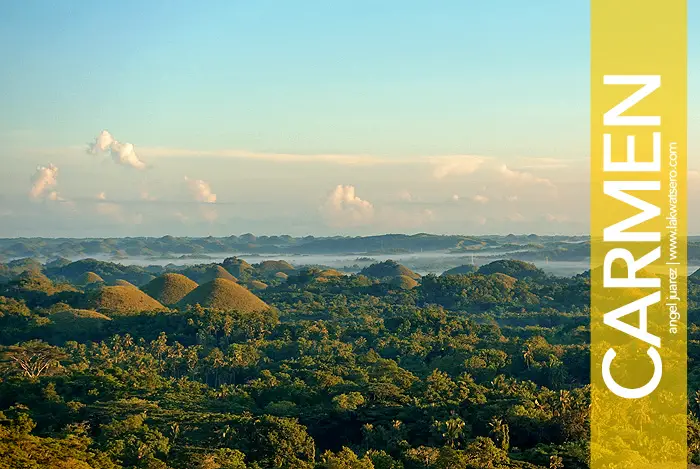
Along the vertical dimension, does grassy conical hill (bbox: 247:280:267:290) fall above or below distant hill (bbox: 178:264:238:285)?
below

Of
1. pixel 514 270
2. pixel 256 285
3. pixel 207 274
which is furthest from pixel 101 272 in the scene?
pixel 514 270

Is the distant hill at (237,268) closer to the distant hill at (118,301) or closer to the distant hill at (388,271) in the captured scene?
the distant hill at (388,271)

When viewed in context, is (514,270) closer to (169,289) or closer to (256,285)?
(256,285)

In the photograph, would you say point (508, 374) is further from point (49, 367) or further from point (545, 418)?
point (49, 367)

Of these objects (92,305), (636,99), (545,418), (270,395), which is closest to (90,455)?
(270,395)

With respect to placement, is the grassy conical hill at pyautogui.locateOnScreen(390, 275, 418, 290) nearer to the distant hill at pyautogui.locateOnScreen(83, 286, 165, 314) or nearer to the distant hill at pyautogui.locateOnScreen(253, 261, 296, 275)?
the distant hill at pyautogui.locateOnScreen(83, 286, 165, 314)

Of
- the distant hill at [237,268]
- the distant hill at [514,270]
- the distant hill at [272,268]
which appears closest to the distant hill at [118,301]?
the distant hill at [514,270]

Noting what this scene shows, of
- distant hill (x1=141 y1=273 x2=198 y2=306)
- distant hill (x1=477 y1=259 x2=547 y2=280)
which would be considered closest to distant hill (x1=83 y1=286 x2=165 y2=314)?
distant hill (x1=141 y1=273 x2=198 y2=306)
